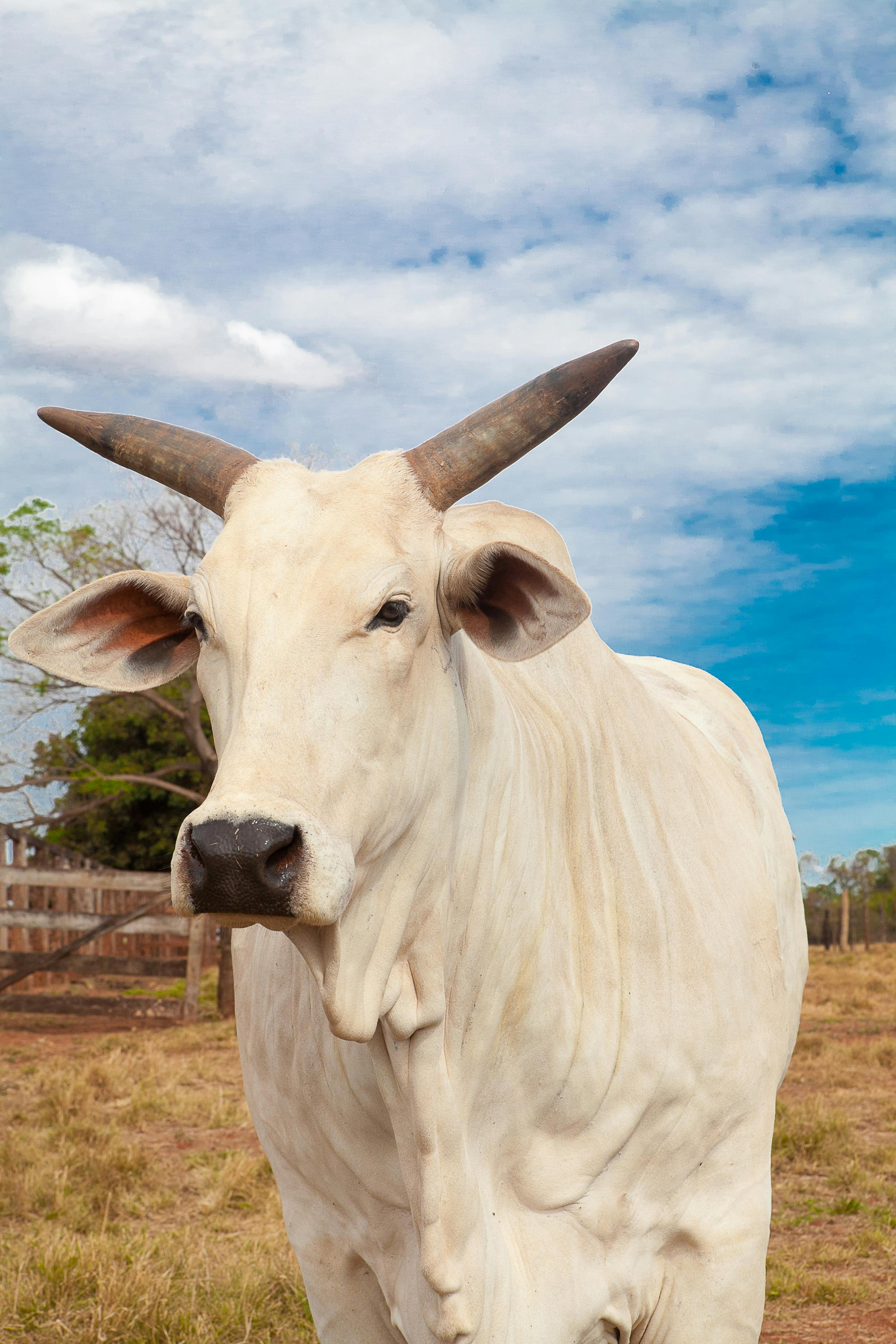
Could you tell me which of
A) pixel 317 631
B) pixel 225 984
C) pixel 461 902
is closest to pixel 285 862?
pixel 317 631

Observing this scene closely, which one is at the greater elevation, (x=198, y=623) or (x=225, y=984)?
(x=198, y=623)

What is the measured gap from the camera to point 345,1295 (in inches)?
113

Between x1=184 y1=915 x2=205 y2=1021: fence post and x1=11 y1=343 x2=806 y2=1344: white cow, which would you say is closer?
x1=11 y1=343 x2=806 y2=1344: white cow

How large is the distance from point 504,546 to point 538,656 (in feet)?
2.71

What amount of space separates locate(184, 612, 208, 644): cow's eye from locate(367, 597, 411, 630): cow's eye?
0.32m

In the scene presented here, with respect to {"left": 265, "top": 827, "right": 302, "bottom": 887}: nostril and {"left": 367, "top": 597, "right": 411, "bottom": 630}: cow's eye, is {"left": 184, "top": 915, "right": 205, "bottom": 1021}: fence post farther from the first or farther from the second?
{"left": 265, "top": 827, "right": 302, "bottom": 887}: nostril

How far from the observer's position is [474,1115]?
251cm

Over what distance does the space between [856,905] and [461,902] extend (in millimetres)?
33647

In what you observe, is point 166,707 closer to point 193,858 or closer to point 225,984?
point 225,984

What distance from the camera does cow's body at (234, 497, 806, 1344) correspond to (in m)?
2.42

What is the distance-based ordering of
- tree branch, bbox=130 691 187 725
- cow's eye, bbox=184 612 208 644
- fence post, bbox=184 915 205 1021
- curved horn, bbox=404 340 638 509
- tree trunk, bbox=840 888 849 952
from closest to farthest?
cow's eye, bbox=184 612 208 644, curved horn, bbox=404 340 638 509, fence post, bbox=184 915 205 1021, tree branch, bbox=130 691 187 725, tree trunk, bbox=840 888 849 952

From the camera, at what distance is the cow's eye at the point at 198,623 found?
221 cm

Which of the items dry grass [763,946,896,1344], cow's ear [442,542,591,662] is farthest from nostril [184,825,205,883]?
dry grass [763,946,896,1344]

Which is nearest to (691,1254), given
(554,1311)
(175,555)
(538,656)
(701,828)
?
(554,1311)
